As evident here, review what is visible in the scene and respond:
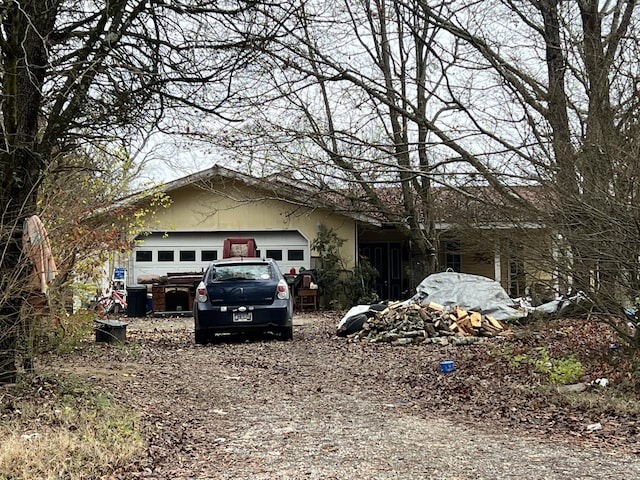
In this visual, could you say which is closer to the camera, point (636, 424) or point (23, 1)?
point (636, 424)

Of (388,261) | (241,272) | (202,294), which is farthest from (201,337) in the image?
(388,261)

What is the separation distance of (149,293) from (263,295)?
10.8 metres

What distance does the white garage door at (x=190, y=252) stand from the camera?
84.2ft

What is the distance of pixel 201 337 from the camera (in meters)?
14.8

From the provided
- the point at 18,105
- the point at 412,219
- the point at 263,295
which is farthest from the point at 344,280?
the point at 18,105

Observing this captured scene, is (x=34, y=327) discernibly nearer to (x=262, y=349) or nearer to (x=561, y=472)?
(x=262, y=349)

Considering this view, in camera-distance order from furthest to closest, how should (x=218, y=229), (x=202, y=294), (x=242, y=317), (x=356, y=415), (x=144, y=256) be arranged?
(x=144, y=256) < (x=218, y=229) < (x=202, y=294) < (x=242, y=317) < (x=356, y=415)

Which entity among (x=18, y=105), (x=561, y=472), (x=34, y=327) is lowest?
(x=561, y=472)

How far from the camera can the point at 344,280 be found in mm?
24984

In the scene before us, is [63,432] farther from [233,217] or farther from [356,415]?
[233,217]

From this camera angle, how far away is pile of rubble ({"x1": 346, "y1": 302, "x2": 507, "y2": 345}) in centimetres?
1477

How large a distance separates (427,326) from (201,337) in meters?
4.23

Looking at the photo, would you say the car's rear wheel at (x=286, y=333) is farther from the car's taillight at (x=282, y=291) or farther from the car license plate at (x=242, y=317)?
the car license plate at (x=242, y=317)

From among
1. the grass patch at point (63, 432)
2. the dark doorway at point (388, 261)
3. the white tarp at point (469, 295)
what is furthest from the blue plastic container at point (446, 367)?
the dark doorway at point (388, 261)
